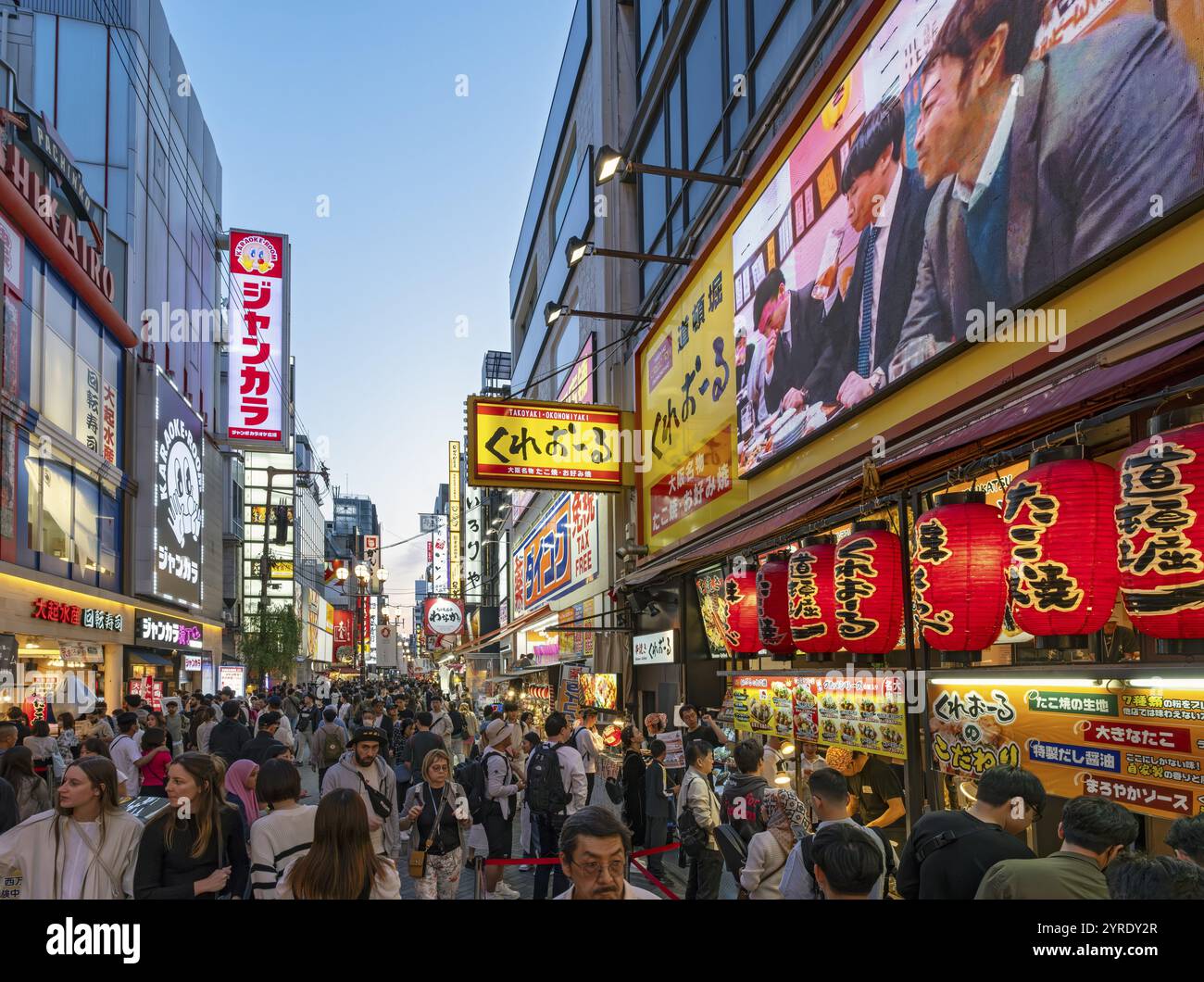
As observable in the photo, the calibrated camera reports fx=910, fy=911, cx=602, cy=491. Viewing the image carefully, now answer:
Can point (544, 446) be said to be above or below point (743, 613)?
above

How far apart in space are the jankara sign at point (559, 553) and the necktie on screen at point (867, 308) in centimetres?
1303

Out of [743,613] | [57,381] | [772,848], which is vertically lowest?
[772,848]

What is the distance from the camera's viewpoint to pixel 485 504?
5862cm

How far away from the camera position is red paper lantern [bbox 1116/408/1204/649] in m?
3.97

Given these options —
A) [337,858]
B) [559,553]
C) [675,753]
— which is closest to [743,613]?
[675,753]

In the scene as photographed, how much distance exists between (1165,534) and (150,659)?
111ft

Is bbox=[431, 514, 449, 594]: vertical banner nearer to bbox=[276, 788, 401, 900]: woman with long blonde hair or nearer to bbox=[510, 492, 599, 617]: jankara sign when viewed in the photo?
bbox=[510, 492, 599, 617]: jankara sign

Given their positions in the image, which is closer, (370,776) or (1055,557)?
(1055,557)

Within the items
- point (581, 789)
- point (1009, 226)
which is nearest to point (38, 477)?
point (581, 789)

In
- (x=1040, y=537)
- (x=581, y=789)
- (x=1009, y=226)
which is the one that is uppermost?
(x=1009, y=226)

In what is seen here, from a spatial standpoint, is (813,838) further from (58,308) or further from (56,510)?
(58,308)

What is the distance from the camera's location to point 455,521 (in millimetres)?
73000

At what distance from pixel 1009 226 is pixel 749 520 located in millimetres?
5399
